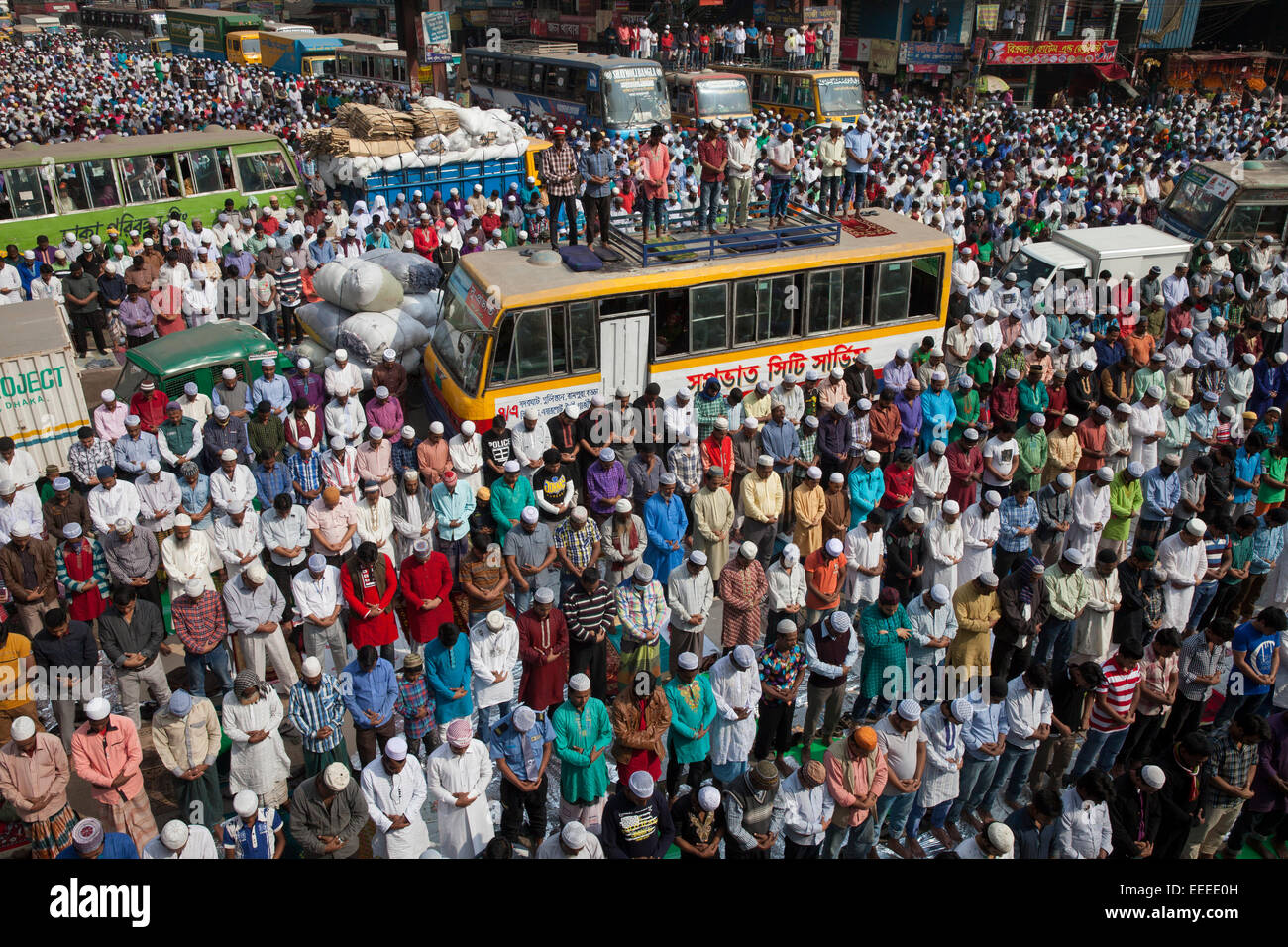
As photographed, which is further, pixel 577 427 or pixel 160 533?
pixel 577 427

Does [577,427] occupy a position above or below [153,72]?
below

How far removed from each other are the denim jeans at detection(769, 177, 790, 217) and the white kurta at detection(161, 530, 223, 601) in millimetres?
8188

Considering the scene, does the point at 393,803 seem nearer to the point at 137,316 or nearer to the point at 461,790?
the point at 461,790

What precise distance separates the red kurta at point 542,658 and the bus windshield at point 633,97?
21638 mm

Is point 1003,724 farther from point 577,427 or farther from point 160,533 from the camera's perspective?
point 160,533

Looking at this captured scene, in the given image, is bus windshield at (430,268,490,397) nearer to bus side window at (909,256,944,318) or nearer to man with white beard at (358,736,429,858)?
man with white beard at (358,736,429,858)

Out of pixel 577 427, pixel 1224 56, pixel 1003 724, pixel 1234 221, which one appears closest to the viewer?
pixel 1003 724

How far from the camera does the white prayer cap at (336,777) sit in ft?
17.8

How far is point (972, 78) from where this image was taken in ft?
124

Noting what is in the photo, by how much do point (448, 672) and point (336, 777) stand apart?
124 cm

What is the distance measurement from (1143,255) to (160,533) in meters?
13.4

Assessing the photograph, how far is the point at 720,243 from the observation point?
11.0 m

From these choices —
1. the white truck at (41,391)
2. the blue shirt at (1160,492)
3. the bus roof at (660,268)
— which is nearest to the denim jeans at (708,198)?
the bus roof at (660,268)

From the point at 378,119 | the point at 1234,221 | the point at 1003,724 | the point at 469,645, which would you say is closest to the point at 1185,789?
the point at 1003,724
